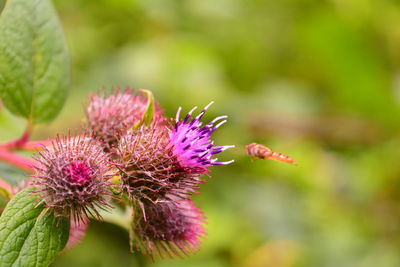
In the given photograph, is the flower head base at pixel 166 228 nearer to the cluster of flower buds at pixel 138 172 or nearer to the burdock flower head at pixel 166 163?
the cluster of flower buds at pixel 138 172

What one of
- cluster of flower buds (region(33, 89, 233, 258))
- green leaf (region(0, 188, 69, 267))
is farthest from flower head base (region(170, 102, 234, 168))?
green leaf (region(0, 188, 69, 267))

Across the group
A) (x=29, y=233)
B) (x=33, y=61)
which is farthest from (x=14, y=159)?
(x=29, y=233)

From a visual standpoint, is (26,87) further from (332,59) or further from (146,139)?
(332,59)

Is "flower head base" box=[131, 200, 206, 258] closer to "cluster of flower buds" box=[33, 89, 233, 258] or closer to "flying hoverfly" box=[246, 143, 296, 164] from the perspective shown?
"cluster of flower buds" box=[33, 89, 233, 258]

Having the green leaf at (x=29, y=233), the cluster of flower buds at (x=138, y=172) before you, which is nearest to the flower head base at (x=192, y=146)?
the cluster of flower buds at (x=138, y=172)

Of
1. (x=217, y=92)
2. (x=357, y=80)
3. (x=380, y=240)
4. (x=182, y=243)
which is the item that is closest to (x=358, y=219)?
(x=380, y=240)

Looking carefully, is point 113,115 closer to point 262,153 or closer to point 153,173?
point 153,173
